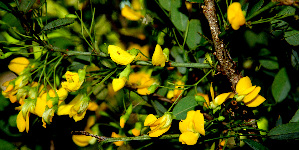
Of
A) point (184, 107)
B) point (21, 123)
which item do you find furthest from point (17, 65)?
point (184, 107)

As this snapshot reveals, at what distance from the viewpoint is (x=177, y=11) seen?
61 centimetres

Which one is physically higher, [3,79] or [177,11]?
[177,11]

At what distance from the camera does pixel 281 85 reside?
1.99 ft

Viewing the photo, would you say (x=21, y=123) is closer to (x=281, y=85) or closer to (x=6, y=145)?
(x=6, y=145)

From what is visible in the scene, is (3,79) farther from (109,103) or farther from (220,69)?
(220,69)

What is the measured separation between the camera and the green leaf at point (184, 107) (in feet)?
1.86

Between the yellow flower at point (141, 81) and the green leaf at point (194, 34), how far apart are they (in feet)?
0.57

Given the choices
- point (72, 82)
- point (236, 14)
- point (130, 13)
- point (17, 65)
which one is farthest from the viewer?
point (130, 13)

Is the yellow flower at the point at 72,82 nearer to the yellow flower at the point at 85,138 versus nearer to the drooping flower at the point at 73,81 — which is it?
the drooping flower at the point at 73,81

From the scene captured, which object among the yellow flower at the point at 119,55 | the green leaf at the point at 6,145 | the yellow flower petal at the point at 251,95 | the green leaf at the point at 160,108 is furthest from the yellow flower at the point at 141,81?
the green leaf at the point at 6,145

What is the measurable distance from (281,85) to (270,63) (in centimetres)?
7

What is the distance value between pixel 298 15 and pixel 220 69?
0.19 m

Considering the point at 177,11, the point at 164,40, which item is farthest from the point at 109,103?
the point at 177,11

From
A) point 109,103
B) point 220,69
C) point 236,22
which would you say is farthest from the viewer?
point 109,103
